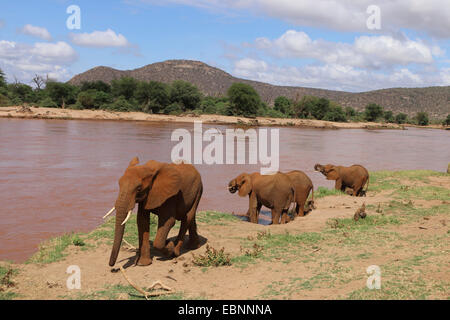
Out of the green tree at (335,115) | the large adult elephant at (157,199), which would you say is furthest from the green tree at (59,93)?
the large adult elephant at (157,199)

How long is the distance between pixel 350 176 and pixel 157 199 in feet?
30.8

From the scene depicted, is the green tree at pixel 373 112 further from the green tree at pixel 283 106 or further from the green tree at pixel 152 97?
the green tree at pixel 152 97

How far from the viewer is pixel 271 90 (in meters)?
163

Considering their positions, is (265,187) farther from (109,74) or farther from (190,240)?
(109,74)

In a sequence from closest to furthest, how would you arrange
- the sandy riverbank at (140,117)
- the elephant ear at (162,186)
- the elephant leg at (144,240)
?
1. the elephant ear at (162,186)
2. the elephant leg at (144,240)
3. the sandy riverbank at (140,117)

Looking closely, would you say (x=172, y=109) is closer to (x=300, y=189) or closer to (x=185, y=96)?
(x=185, y=96)

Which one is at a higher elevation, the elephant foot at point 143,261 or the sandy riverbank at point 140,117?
the sandy riverbank at point 140,117

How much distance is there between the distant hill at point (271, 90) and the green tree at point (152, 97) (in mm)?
70071

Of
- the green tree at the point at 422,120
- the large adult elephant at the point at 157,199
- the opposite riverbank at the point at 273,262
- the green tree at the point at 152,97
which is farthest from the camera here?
the green tree at the point at 422,120

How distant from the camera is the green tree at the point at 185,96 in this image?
238 feet

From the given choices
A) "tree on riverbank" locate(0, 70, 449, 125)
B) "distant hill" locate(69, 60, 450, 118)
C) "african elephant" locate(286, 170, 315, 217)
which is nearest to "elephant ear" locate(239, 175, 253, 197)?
"african elephant" locate(286, 170, 315, 217)

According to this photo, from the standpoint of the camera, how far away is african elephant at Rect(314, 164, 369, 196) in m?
14.0

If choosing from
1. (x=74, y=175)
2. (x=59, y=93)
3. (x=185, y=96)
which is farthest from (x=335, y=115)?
(x=74, y=175)

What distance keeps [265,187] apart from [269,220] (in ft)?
5.60
